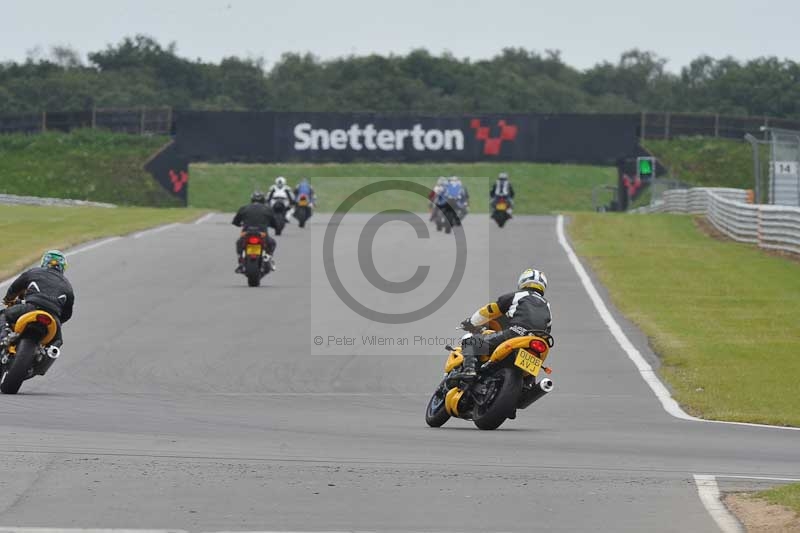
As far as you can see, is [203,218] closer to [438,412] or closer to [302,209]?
[302,209]

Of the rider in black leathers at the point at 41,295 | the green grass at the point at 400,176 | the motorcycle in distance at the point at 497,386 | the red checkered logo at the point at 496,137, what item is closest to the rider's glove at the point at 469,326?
the motorcycle in distance at the point at 497,386

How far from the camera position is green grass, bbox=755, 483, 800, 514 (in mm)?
9312

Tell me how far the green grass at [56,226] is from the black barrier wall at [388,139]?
898cm

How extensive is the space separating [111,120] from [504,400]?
53273 mm

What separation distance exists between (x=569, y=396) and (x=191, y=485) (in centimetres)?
743

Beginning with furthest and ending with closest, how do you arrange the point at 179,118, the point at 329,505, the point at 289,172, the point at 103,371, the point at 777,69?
1. the point at 777,69
2. the point at 289,172
3. the point at 179,118
4. the point at 103,371
5. the point at 329,505

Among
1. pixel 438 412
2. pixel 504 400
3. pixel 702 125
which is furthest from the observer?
pixel 702 125

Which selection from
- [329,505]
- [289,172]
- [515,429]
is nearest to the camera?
[329,505]

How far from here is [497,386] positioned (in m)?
13.5

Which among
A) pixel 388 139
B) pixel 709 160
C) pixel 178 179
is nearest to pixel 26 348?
pixel 178 179

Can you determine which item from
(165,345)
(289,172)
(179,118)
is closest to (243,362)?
(165,345)

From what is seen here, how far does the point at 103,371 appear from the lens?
18.2 m

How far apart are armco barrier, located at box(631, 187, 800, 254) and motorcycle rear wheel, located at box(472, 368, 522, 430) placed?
20.9 m

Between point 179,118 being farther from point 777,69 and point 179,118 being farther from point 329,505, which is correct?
point 777,69
